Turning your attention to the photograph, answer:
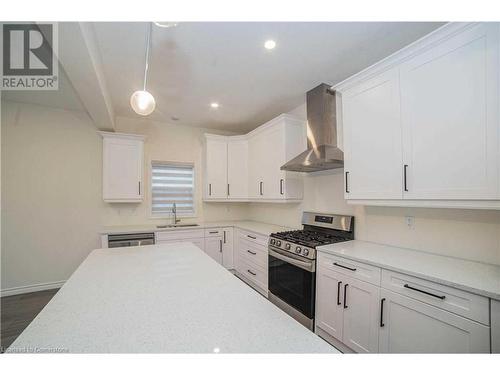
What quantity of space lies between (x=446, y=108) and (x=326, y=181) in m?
1.45

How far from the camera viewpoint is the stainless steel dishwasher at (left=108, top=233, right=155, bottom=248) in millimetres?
3000

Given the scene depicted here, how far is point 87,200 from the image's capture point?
135 inches

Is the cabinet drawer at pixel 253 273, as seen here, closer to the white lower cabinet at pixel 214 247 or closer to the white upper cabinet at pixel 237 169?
the white lower cabinet at pixel 214 247

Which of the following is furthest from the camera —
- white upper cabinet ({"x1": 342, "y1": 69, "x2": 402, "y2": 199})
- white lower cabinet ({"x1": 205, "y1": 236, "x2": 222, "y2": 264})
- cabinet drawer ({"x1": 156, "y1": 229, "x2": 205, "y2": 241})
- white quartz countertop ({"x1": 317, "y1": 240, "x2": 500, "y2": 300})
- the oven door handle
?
white lower cabinet ({"x1": 205, "y1": 236, "x2": 222, "y2": 264})

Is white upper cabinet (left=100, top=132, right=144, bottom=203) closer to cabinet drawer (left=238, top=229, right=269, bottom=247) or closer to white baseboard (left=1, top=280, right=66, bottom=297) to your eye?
white baseboard (left=1, top=280, right=66, bottom=297)

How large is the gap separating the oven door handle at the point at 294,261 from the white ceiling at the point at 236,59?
2.02m

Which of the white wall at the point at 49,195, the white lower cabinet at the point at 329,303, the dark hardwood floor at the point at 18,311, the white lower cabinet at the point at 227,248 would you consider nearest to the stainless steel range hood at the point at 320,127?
the white lower cabinet at the point at 329,303

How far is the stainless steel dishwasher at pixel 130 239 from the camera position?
9.84ft

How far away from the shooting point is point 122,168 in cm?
339

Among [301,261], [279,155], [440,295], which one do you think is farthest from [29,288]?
[440,295]

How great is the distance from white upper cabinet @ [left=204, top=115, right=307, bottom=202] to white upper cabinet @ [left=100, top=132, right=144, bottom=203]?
3.63 ft

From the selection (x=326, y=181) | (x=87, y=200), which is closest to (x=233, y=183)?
(x=326, y=181)

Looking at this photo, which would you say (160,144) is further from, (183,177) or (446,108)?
(446,108)

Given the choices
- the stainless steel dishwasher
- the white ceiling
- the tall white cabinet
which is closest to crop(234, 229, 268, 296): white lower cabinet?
the stainless steel dishwasher
